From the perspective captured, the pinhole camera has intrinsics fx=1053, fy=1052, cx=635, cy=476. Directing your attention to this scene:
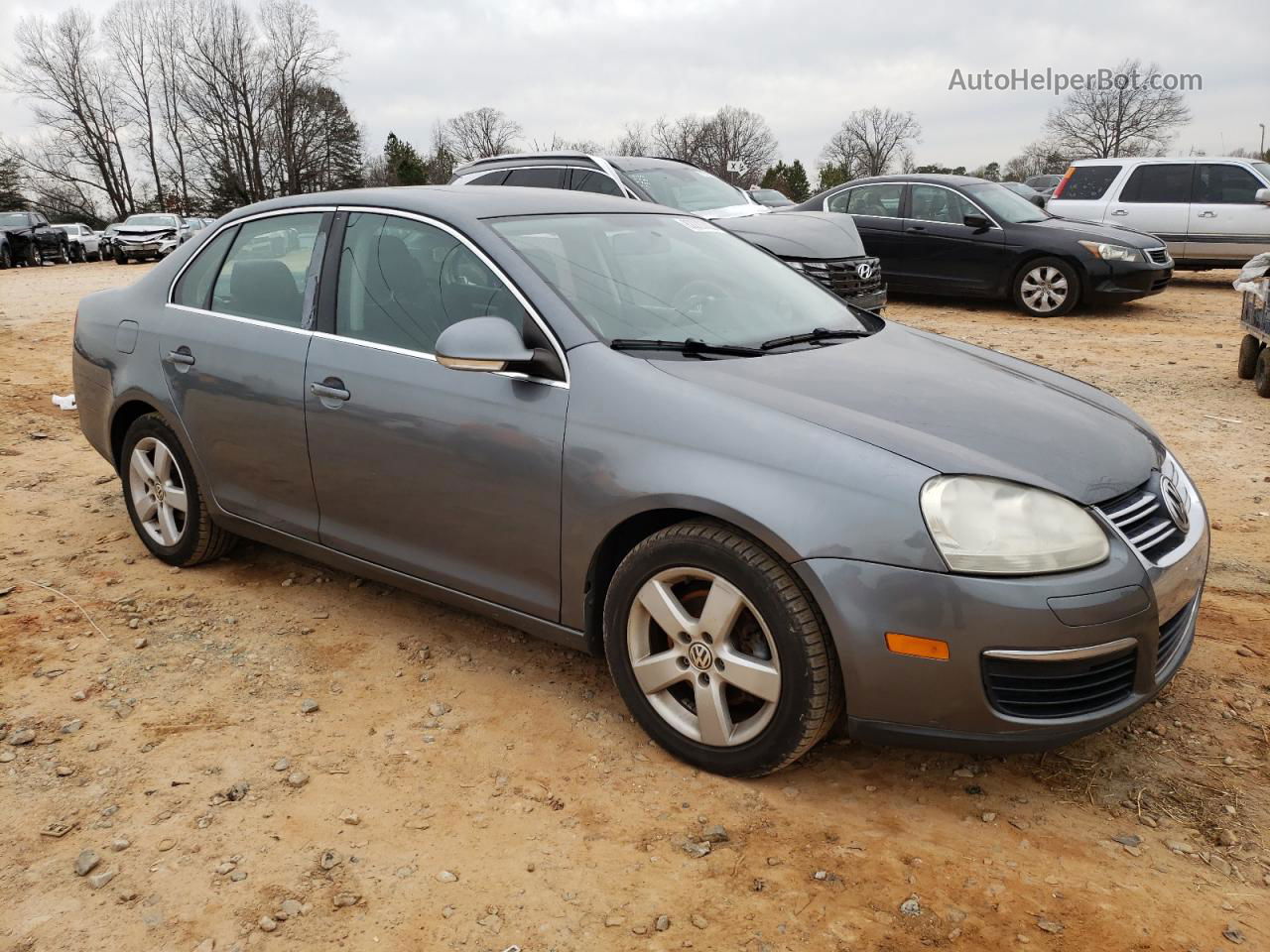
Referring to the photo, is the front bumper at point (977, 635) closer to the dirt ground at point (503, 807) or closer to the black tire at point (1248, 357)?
the dirt ground at point (503, 807)

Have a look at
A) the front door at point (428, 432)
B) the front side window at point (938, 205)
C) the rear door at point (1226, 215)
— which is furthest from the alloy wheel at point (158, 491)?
the rear door at point (1226, 215)

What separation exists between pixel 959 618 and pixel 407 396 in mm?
1881

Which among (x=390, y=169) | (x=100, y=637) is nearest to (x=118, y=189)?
(x=390, y=169)

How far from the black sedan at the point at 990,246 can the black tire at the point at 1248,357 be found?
3560 millimetres

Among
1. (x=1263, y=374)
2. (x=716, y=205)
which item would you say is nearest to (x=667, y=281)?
(x=1263, y=374)

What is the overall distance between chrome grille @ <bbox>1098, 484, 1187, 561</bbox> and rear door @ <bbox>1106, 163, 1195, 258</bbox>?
12.4 metres

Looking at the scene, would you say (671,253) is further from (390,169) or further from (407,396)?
(390,169)

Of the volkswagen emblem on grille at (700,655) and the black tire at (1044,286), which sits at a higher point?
the black tire at (1044,286)

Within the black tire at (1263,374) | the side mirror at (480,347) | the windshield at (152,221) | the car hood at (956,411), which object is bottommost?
the black tire at (1263,374)

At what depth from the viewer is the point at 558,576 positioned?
319cm

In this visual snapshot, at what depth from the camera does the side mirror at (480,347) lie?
3.09 metres

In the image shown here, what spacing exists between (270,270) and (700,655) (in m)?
2.40

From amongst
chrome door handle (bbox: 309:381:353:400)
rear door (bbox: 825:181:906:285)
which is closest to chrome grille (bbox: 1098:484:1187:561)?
chrome door handle (bbox: 309:381:353:400)

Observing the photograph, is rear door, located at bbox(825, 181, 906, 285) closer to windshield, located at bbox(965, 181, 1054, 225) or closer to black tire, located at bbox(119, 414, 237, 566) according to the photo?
windshield, located at bbox(965, 181, 1054, 225)
